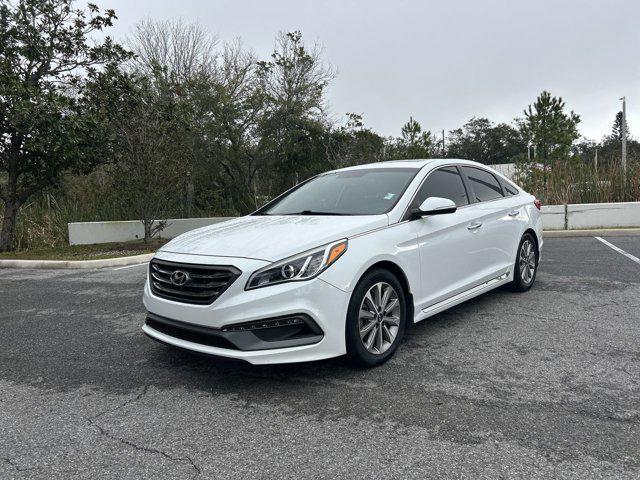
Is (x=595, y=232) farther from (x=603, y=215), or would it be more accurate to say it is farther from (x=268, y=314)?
(x=268, y=314)

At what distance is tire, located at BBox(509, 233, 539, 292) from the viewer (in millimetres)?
5902

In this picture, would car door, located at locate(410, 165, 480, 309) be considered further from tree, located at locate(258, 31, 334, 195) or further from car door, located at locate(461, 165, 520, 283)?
tree, located at locate(258, 31, 334, 195)

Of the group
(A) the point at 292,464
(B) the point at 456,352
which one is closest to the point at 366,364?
(B) the point at 456,352

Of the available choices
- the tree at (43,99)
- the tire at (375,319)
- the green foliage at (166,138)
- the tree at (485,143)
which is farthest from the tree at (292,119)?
the tree at (485,143)

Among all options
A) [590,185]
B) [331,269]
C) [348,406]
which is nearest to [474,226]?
[331,269]

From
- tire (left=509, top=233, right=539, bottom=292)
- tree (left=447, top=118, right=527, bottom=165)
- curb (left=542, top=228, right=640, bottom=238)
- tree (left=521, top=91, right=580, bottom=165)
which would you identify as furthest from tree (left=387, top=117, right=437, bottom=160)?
tree (left=447, top=118, right=527, bottom=165)

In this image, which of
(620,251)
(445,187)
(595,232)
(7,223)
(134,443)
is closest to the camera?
(134,443)

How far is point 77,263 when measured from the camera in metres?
10.4

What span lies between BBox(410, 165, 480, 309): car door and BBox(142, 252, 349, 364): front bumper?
103 cm

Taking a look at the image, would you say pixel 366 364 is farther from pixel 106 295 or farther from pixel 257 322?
pixel 106 295

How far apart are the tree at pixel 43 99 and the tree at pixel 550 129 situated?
1440 centimetres

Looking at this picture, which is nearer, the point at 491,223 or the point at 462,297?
the point at 462,297

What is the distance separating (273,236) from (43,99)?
35.5 feet

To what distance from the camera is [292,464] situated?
8.48 ft
